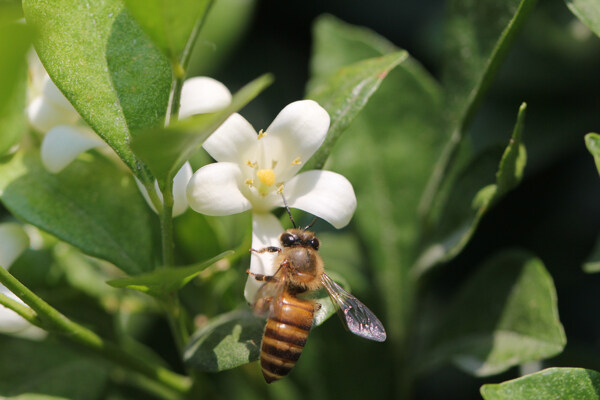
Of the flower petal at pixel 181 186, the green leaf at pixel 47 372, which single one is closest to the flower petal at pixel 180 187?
the flower petal at pixel 181 186

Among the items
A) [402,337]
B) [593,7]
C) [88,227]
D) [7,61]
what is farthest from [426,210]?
[7,61]

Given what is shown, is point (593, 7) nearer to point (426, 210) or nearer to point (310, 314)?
point (426, 210)

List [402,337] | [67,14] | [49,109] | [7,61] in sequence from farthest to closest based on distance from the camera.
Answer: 1. [402,337]
2. [49,109]
3. [67,14]
4. [7,61]

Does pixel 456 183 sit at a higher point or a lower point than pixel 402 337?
higher

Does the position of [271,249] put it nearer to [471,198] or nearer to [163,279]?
[163,279]

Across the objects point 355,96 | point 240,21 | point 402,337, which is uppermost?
point 355,96

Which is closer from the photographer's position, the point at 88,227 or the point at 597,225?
the point at 88,227

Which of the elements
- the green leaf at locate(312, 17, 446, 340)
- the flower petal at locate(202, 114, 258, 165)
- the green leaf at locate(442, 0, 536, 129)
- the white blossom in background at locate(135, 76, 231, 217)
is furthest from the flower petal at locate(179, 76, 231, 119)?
the green leaf at locate(442, 0, 536, 129)
